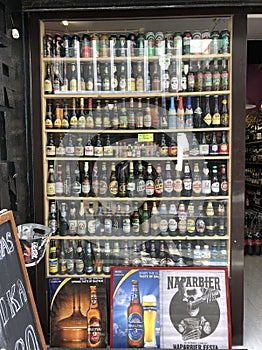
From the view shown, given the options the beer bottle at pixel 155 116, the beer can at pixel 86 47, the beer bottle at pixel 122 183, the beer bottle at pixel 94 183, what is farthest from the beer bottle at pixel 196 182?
the beer can at pixel 86 47

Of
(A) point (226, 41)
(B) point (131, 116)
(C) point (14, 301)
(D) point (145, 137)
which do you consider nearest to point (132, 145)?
(D) point (145, 137)

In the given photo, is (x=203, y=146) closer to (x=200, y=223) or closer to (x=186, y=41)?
(x=200, y=223)

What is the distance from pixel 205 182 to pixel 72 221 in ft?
3.87

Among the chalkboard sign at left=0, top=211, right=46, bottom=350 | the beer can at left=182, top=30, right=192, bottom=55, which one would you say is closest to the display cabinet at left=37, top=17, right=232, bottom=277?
the beer can at left=182, top=30, right=192, bottom=55

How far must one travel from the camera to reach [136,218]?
11.4ft

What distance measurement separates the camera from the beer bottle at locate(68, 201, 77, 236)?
3.46 m

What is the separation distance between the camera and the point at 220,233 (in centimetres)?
337

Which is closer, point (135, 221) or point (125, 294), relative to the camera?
point (125, 294)

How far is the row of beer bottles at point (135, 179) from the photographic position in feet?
11.2

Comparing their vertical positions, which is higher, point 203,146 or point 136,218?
point 203,146

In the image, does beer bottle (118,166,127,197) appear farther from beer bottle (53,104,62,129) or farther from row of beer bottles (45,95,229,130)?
beer bottle (53,104,62,129)

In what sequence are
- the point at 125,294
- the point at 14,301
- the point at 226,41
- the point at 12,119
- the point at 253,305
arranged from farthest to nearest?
the point at 253,305, the point at 226,41, the point at 125,294, the point at 12,119, the point at 14,301

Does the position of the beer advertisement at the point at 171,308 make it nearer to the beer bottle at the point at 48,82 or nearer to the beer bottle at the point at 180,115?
the beer bottle at the point at 180,115

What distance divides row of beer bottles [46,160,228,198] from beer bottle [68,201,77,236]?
133 mm
